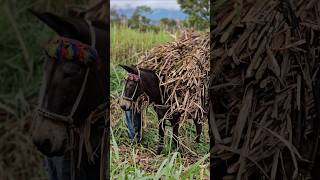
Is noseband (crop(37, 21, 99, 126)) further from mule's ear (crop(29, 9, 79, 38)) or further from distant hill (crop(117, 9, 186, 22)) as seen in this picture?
distant hill (crop(117, 9, 186, 22))

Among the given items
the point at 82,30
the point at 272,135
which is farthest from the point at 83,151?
the point at 272,135

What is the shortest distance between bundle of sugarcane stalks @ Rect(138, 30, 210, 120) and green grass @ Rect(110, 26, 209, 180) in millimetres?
57

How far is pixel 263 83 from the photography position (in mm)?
3346

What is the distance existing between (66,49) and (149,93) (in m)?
0.51

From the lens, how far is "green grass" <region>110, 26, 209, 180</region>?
11.0 feet

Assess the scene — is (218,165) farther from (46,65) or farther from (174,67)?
(46,65)

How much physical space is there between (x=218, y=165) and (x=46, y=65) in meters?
1.05

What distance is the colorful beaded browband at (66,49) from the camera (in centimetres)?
325

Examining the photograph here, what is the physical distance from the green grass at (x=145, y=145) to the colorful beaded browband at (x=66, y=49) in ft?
0.57

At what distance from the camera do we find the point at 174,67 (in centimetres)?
343

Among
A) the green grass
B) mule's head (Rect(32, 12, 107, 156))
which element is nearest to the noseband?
mule's head (Rect(32, 12, 107, 156))

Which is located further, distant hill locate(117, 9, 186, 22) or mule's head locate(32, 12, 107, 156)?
distant hill locate(117, 9, 186, 22)

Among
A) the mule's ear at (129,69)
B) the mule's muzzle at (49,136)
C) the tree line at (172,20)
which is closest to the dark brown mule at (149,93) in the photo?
the mule's ear at (129,69)

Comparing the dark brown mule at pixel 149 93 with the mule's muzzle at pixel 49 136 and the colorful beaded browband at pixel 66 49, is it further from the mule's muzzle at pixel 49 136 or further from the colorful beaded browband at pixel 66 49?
the mule's muzzle at pixel 49 136
